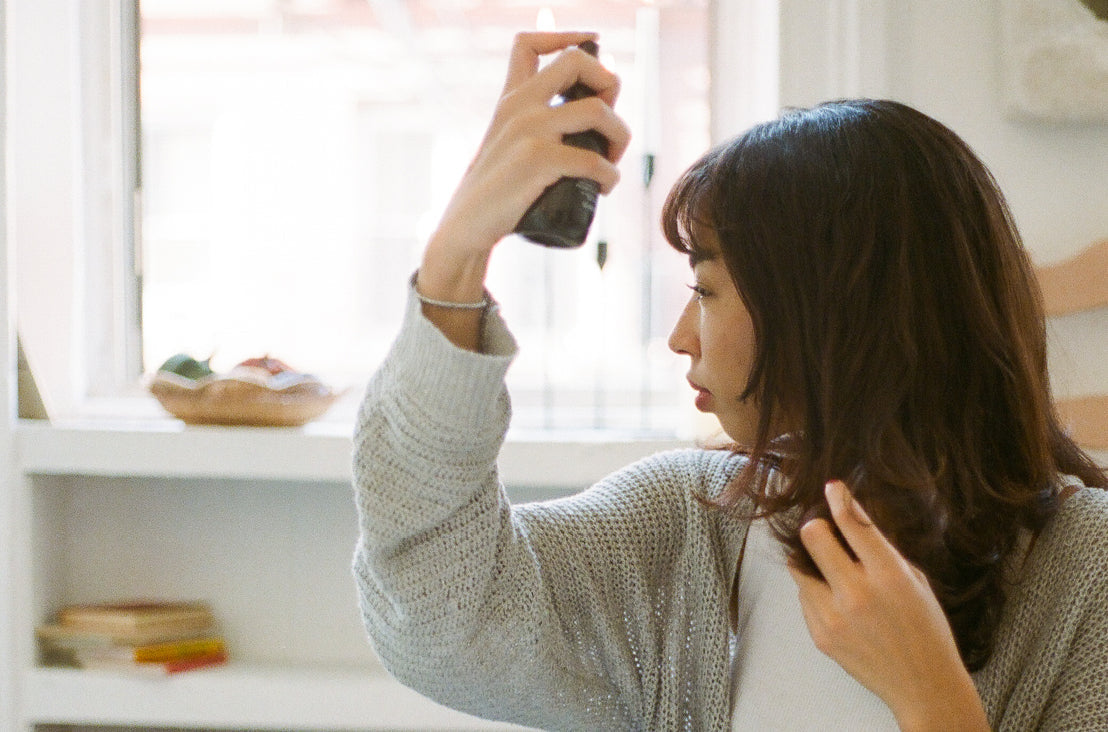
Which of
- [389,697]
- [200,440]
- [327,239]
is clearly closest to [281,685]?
[389,697]

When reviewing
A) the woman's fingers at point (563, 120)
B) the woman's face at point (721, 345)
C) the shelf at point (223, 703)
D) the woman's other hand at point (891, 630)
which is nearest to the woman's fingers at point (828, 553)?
the woman's other hand at point (891, 630)

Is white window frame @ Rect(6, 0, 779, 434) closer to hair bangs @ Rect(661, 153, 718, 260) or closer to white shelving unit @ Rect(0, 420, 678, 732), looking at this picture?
white shelving unit @ Rect(0, 420, 678, 732)

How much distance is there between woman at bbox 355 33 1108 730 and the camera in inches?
28.9

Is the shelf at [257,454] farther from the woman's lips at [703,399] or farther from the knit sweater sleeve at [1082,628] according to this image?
the knit sweater sleeve at [1082,628]

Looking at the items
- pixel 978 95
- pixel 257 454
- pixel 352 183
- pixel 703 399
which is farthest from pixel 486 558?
pixel 352 183

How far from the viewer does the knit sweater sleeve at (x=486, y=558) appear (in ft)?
2.45

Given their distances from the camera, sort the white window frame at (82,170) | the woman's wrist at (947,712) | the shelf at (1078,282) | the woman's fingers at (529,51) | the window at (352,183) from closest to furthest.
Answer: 1. the woman's wrist at (947,712)
2. the woman's fingers at (529,51)
3. the shelf at (1078,282)
4. the white window frame at (82,170)
5. the window at (352,183)

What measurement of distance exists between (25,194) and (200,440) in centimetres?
54

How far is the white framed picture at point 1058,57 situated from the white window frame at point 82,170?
341 millimetres

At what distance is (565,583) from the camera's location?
0.89 meters

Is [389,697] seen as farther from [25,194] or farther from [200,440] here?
[25,194]

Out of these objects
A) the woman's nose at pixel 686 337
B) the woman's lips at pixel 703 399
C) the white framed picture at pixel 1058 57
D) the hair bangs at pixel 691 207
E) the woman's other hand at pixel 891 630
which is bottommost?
the woman's other hand at pixel 891 630

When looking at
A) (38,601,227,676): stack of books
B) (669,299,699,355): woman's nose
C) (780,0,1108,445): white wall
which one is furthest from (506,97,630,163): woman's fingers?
(38,601,227,676): stack of books

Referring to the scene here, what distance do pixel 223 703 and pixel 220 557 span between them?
266 millimetres
